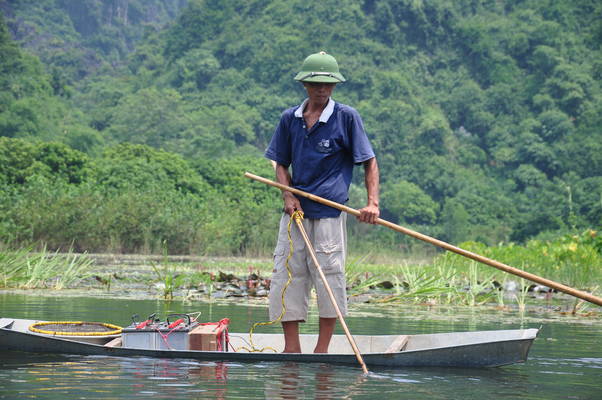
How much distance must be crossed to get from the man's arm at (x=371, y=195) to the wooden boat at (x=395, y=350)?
80 cm

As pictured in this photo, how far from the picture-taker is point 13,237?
1620cm

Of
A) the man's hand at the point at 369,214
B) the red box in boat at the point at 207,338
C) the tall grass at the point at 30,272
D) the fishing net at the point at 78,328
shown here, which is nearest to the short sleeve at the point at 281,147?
the man's hand at the point at 369,214

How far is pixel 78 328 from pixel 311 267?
5.59 ft

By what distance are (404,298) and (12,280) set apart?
4.37 meters

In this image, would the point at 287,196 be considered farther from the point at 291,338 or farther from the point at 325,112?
the point at 291,338

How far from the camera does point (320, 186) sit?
611 centimetres

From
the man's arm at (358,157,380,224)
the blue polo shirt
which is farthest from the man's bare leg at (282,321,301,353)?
the man's arm at (358,157,380,224)

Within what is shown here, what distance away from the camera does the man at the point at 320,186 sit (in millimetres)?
6098

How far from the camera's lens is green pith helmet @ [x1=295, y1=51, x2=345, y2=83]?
6012mm

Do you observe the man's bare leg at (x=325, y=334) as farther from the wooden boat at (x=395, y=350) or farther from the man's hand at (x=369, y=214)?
the man's hand at (x=369, y=214)

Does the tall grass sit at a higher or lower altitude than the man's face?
lower

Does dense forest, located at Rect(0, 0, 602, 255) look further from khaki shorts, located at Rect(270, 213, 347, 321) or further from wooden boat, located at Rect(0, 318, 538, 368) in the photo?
khaki shorts, located at Rect(270, 213, 347, 321)

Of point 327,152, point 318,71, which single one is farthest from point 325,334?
point 318,71

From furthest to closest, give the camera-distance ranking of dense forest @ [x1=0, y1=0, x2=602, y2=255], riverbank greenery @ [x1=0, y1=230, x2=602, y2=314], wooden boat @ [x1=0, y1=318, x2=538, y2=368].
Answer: dense forest @ [x1=0, y1=0, x2=602, y2=255]
riverbank greenery @ [x1=0, y1=230, x2=602, y2=314]
wooden boat @ [x1=0, y1=318, x2=538, y2=368]
